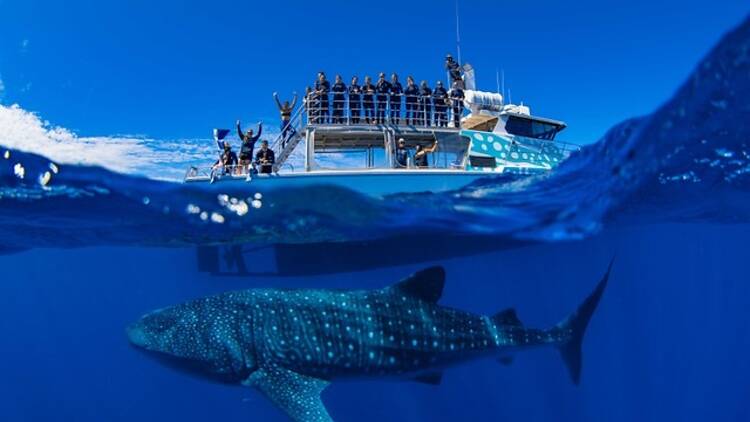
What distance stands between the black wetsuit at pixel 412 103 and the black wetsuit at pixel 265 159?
5.78m

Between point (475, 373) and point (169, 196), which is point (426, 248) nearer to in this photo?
point (169, 196)

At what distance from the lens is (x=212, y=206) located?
49.3 ft

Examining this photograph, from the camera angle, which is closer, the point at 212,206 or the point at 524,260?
the point at 212,206

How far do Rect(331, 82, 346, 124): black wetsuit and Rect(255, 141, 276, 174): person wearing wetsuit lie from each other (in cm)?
370

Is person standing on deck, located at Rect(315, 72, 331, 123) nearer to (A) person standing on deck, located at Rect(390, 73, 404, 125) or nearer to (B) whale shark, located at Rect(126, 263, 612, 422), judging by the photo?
(A) person standing on deck, located at Rect(390, 73, 404, 125)

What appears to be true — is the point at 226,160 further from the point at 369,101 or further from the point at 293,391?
the point at 293,391

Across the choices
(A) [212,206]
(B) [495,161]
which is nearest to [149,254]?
(A) [212,206]

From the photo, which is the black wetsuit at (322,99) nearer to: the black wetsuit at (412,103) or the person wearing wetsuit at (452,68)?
the black wetsuit at (412,103)

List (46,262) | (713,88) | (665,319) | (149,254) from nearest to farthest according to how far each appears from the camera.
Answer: (713,88) < (149,254) < (46,262) < (665,319)

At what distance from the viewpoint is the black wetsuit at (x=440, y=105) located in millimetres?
18375

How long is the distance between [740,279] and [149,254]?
5047 cm

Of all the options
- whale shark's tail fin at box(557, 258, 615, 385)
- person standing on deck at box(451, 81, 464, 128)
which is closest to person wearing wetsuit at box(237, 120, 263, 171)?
person standing on deck at box(451, 81, 464, 128)

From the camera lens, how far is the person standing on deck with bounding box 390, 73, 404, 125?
17.2 meters

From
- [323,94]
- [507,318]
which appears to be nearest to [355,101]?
[323,94]
